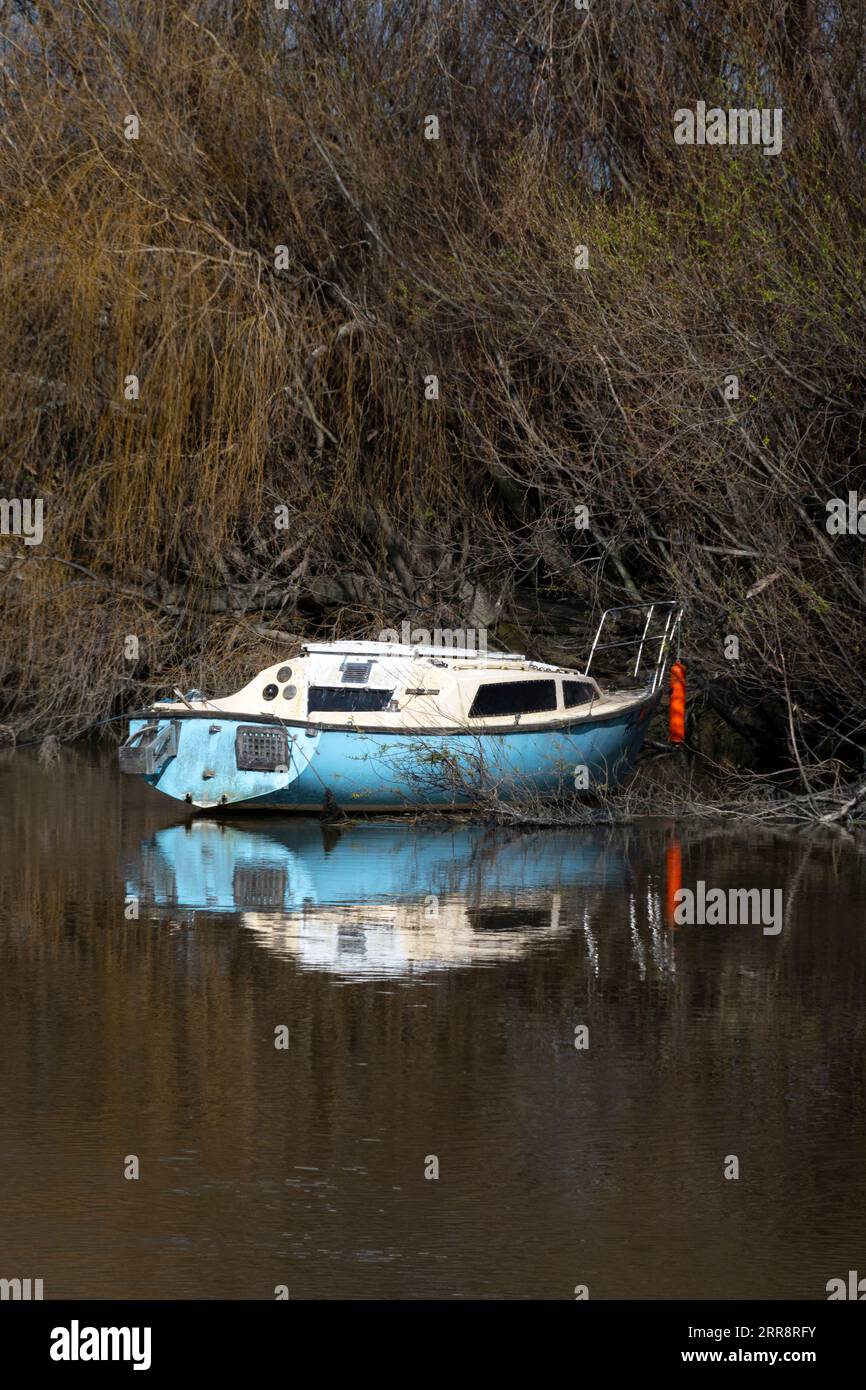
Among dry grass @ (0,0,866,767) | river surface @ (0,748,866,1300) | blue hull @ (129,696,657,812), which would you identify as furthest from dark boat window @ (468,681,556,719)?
river surface @ (0,748,866,1300)

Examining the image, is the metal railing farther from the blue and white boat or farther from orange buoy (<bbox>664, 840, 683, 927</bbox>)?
orange buoy (<bbox>664, 840, 683, 927</bbox>)

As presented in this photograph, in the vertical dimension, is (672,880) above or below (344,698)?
below

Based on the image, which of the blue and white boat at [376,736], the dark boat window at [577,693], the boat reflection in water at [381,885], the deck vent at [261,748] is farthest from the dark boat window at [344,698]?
the dark boat window at [577,693]

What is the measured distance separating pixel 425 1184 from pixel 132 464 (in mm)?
18693

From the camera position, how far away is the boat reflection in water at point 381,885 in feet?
47.1

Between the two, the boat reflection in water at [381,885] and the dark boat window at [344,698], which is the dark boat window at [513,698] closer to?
the dark boat window at [344,698]

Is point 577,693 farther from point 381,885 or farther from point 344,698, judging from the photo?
point 381,885

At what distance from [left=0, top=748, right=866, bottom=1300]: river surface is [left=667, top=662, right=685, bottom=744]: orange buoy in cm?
514

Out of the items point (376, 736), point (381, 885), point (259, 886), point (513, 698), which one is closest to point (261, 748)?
point (376, 736)

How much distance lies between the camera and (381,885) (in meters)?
17.3

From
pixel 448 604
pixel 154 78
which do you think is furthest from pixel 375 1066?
pixel 154 78

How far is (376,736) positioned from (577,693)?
2.54 meters

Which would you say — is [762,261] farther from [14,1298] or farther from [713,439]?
[14,1298]

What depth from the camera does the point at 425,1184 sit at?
879 centimetres
